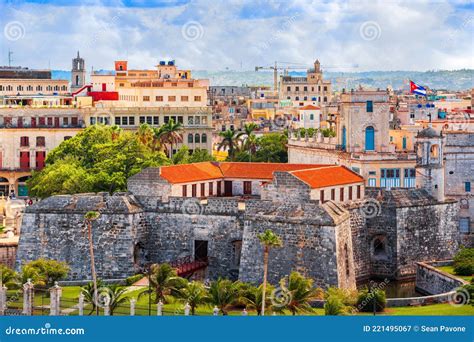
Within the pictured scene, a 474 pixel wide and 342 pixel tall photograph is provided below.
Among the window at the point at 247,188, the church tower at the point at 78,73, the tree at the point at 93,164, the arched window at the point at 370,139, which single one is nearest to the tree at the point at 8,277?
the window at the point at 247,188

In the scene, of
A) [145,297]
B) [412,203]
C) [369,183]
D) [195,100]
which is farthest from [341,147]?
[195,100]

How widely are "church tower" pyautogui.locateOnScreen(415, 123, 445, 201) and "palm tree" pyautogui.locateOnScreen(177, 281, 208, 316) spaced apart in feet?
63.1

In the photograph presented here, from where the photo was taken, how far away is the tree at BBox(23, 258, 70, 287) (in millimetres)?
57656

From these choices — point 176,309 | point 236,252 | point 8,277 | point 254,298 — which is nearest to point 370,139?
point 236,252

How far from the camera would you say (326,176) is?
64500mm

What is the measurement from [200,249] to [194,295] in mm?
11955

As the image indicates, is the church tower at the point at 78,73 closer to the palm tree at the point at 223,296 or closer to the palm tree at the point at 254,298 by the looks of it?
the palm tree at the point at 254,298

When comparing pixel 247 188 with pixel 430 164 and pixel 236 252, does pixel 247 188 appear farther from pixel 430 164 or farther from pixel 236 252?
pixel 430 164

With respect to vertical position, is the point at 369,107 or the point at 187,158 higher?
the point at 369,107

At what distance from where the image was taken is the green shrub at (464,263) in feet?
204

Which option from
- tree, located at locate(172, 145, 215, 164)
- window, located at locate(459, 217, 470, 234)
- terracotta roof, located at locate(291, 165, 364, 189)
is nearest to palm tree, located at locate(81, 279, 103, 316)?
terracotta roof, located at locate(291, 165, 364, 189)

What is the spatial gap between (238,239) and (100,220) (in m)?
6.41

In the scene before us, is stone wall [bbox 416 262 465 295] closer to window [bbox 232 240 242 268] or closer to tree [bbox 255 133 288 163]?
window [bbox 232 240 242 268]

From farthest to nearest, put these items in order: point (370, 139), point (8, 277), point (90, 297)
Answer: point (370, 139) < point (8, 277) < point (90, 297)
